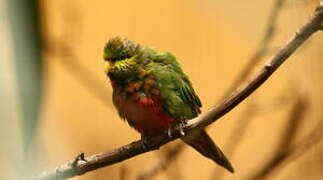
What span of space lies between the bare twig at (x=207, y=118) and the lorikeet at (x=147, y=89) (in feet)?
0.29

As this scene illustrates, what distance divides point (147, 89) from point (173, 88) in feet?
0.21

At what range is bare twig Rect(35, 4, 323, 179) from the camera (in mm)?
783

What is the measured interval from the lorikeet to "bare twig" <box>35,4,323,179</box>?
0.09 metres

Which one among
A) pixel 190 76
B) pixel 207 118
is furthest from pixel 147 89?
pixel 190 76

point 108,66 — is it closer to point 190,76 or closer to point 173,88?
point 173,88

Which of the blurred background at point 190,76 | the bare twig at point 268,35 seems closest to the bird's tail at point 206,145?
the bare twig at point 268,35

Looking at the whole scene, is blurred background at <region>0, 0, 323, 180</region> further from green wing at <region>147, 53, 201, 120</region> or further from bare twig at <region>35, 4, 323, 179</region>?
bare twig at <region>35, 4, 323, 179</region>

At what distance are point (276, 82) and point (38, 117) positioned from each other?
1.72 metres

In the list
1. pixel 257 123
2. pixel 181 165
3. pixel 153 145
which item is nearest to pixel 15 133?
pixel 153 145

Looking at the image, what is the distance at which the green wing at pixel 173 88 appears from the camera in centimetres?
131

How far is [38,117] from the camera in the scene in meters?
0.82

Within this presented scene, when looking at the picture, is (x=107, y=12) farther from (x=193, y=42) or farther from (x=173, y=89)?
(x=173, y=89)

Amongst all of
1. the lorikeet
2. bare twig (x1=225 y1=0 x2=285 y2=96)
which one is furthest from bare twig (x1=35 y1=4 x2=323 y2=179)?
bare twig (x1=225 y1=0 x2=285 y2=96)

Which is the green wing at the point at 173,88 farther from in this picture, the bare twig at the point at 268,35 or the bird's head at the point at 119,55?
the bare twig at the point at 268,35
